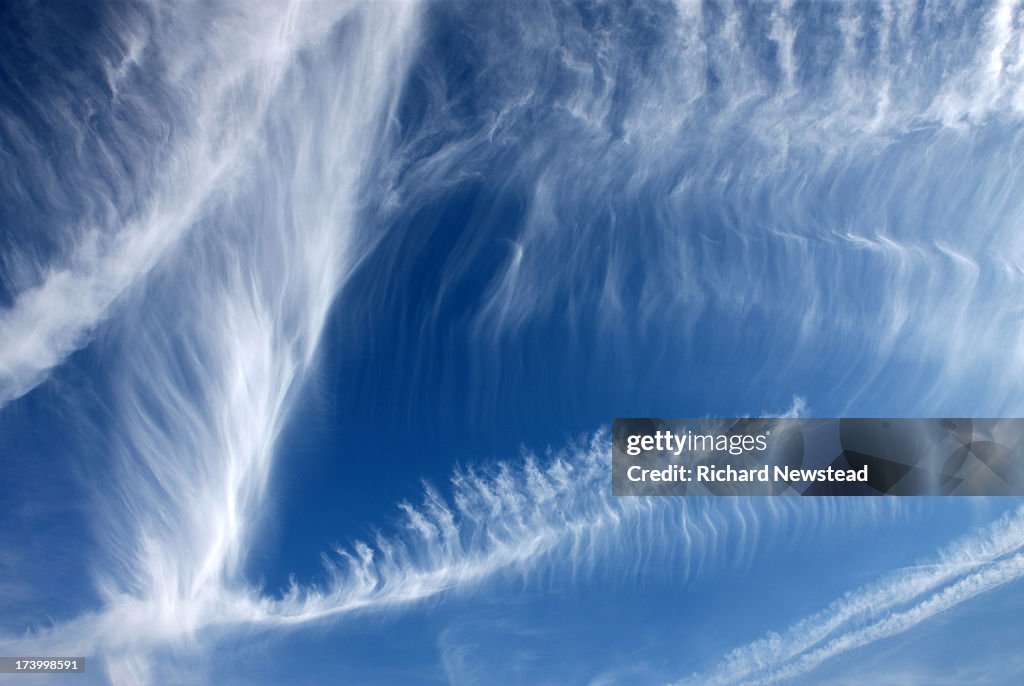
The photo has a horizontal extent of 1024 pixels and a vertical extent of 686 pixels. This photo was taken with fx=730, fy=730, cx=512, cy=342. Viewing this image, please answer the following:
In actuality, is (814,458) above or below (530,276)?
below

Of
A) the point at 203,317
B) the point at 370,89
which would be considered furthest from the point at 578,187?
the point at 203,317

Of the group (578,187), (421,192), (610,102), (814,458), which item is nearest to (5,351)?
(421,192)

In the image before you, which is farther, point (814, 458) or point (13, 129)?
point (13, 129)

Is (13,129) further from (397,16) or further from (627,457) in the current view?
(627,457)

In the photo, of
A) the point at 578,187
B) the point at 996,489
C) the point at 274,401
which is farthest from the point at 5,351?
the point at 996,489

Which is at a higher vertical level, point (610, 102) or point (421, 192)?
point (610, 102)

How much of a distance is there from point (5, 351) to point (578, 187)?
13.7 metres

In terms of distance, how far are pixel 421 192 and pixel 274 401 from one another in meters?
5.87

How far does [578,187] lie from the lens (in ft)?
55.6

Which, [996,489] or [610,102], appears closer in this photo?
[996,489]

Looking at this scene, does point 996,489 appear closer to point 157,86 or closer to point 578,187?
point 578,187

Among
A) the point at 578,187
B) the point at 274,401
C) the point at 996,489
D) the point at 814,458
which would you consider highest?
the point at 578,187

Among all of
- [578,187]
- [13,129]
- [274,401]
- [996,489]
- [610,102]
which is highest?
[13,129]

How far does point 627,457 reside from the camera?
638 inches
